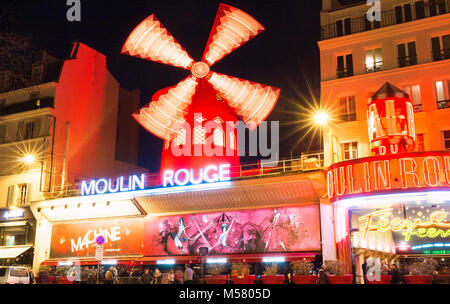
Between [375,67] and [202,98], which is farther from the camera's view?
[202,98]

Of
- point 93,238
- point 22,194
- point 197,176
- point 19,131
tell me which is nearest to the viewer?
point 197,176

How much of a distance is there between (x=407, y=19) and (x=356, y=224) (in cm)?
769

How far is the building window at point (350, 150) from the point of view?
16359 millimetres

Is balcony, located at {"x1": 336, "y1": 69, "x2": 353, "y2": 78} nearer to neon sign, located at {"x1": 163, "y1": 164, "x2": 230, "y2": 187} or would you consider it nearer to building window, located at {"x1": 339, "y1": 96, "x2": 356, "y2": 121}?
building window, located at {"x1": 339, "y1": 96, "x2": 356, "y2": 121}

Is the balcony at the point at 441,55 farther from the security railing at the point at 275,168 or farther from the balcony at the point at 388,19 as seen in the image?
the security railing at the point at 275,168

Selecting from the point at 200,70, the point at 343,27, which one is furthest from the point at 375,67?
the point at 200,70

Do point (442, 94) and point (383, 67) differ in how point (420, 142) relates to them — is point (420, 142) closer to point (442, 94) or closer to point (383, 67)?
point (442, 94)

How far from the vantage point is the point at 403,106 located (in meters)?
14.4

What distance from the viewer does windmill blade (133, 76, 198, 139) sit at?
790 inches

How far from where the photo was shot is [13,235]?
2367 centimetres

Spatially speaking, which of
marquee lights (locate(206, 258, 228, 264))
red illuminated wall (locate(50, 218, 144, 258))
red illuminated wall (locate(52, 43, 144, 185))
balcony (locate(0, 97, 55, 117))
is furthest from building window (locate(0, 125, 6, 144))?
marquee lights (locate(206, 258, 228, 264))

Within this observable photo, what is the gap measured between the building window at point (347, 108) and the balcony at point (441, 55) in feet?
9.99

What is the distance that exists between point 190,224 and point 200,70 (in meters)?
6.91

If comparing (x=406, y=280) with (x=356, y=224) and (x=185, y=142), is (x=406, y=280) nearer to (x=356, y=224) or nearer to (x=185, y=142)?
(x=356, y=224)
